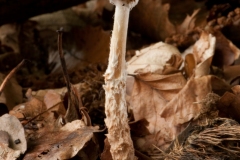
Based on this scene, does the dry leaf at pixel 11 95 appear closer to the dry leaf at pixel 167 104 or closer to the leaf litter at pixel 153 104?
the leaf litter at pixel 153 104

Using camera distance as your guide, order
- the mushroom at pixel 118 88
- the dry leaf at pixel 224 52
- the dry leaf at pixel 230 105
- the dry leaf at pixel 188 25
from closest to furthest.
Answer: the mushroom at pixel 118 88
the dry leaf at pixel 230 105
the dry leaf at pixel 224 52
the dry leaf at pixel 188 25

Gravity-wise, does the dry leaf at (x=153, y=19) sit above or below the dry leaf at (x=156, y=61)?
above

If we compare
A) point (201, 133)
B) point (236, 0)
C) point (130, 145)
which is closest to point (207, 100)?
point (201, 133)

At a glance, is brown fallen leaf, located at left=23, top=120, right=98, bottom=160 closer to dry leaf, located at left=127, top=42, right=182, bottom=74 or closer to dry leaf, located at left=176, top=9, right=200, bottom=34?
dry leaf, located at left=127, top=42, right=182, bottom=74

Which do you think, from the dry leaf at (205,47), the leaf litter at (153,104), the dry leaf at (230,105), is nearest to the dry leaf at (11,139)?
the leaf litter at (153,104)

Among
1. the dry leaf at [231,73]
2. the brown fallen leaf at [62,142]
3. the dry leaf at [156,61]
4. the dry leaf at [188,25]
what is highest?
the dry leaf at [188,25]

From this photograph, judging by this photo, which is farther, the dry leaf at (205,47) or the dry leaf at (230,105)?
the dry leaf at (205,47)

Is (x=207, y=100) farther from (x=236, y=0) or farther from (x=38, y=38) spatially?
(x=38, y=38)
